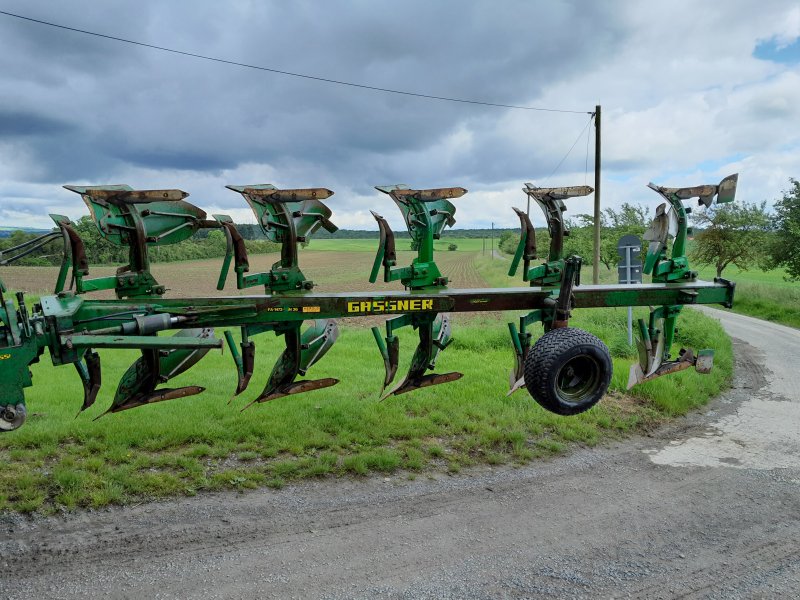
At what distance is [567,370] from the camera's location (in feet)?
17.0

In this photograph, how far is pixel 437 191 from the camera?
17.9ft

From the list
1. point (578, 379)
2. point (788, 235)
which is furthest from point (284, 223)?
point (788, 235)

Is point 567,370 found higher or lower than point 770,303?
higher

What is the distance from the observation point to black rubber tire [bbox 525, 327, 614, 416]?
4.87 m

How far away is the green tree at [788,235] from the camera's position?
2205cm

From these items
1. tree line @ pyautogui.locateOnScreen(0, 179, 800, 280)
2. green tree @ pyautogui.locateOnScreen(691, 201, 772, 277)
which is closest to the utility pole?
tree line @ pyautogui.locateOnScreen(0, 179, 800, 280)

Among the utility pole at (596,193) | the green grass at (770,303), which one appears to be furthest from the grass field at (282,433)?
the green grass at (770,303)

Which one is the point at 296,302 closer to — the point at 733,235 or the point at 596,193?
the point at 596,193

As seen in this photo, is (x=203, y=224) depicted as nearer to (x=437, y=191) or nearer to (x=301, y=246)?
(x=301, y=246)

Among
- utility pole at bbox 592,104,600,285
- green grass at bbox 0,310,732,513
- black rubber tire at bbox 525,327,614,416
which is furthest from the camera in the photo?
utility pole at bbox 592,104,600,285

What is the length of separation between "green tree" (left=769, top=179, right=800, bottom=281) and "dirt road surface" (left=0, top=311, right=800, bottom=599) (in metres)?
18.7

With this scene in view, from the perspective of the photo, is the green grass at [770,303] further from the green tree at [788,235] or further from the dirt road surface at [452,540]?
the dirt road surface at [452,540]

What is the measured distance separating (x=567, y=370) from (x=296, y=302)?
2.41m

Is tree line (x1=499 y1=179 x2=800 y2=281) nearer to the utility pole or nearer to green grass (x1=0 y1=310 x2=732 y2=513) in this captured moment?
the utility pole
